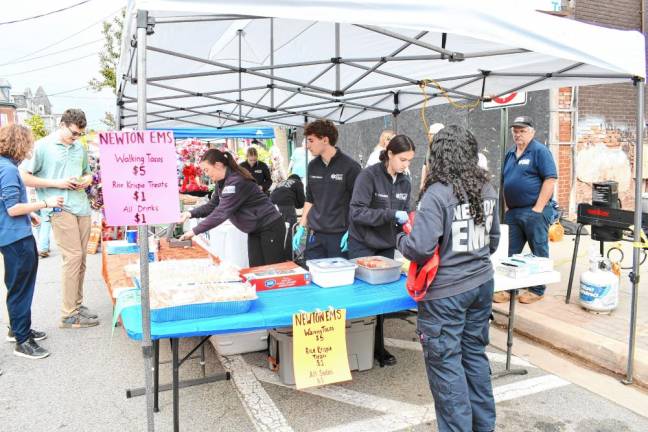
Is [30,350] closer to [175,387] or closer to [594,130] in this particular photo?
[175,387]

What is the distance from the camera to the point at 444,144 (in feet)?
8.38

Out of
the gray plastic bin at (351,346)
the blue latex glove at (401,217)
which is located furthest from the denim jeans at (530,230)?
the gray plastic bin at (351,346)

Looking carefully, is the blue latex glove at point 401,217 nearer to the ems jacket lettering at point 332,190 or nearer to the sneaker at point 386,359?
the ems jacket lettering at point 332,190

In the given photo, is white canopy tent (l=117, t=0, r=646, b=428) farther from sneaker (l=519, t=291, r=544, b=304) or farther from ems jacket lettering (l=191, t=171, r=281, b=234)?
sneaker (l=519, t=291, r=544, b=304)

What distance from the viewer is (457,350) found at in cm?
254

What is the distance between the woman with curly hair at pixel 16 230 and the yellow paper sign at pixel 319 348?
2.69m

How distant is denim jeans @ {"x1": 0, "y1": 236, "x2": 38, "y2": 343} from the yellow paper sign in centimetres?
268

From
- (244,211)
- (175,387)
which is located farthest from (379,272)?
(244,211)

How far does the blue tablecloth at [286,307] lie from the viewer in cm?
252

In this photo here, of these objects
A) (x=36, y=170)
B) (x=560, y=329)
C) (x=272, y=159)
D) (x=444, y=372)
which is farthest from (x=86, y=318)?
(x=272, y=159)

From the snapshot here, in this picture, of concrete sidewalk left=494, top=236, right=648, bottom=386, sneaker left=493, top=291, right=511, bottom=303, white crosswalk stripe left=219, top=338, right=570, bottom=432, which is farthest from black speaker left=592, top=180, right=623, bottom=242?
white crosswalk stripe left=219, top=338, right=570, bottom=432

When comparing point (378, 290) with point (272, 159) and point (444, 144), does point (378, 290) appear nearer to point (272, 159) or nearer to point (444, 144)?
point (444, 144)

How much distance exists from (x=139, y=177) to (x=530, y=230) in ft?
13.4

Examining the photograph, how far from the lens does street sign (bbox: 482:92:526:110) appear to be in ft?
18.0
